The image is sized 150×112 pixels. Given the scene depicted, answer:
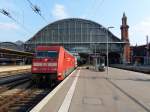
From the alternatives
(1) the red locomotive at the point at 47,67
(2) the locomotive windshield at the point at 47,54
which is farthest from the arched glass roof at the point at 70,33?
(1) the red locomotive at the point at 47,67

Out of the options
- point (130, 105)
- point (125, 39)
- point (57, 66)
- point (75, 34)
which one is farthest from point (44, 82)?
point (125, 39)

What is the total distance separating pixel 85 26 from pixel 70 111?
342 feet

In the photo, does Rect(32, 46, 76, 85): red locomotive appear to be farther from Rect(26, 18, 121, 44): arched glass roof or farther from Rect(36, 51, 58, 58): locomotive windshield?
Rect(26, 18, 121, 44): arched glass roof

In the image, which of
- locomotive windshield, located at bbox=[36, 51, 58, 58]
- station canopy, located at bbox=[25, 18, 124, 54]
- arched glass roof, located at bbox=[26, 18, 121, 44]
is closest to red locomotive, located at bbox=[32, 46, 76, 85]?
locomotive windshield, located at bbox=[36, 51, 58, 58]

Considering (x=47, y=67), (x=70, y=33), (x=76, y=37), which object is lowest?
(x=47, y=67)

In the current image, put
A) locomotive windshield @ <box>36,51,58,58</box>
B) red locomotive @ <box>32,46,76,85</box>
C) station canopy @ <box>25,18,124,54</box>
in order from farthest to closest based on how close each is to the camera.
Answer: station canopy @ <box>25,18,124,54</box> < locomotive windshield @ <box>36,51,58,58</box> < red locomotive @ <box>32,46,76,85</box>

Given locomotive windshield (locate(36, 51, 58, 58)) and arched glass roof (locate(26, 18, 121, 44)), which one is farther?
arched glass roof (locate(26, 18, 121, 44))

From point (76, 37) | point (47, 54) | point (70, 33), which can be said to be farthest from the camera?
point (76, 37)

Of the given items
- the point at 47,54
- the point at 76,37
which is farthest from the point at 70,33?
the point at 47,54

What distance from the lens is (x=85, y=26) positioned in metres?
114

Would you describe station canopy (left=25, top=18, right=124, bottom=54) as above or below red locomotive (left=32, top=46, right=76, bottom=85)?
above

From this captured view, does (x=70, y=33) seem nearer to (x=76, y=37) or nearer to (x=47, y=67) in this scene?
(x=76, y=37)

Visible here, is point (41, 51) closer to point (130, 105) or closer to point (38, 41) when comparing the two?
point (130, 105)

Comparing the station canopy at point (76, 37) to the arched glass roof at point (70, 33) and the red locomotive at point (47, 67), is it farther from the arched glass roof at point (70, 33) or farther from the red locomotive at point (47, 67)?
the red locomotive at point (47, 67)
